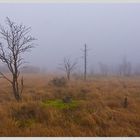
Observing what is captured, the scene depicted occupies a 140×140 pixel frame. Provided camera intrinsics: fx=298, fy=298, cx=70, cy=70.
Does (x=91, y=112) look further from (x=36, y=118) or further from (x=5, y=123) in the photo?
(x=5, y=123)

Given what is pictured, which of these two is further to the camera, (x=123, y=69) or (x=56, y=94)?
(x=123, y=69)

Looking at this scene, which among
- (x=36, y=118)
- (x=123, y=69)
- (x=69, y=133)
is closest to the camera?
(x=69, y=133)

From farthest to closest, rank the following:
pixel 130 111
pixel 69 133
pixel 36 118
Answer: pixel 130 111, pixel 36 118, pixel 69 133

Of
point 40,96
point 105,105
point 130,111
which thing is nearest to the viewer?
point 130,111

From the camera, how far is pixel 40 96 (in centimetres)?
1436

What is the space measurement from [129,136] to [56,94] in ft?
23.8

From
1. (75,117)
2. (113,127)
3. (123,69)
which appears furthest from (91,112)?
(123,69)

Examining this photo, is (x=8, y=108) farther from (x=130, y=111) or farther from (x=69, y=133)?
(x=130, y=111)

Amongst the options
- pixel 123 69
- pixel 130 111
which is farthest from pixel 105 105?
pixel 123 69

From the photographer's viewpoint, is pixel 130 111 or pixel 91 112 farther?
pixel 130 111

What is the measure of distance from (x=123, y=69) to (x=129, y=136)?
186 feet

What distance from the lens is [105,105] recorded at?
1160 cm

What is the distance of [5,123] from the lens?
28.7ft

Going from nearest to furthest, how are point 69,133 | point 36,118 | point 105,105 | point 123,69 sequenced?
point 69,133, point 36,118, point 105,105, point 123,69
